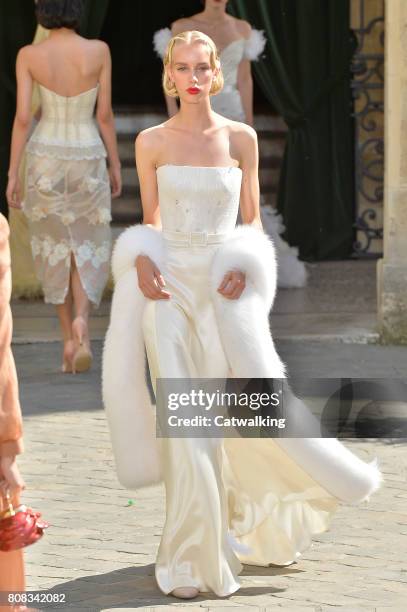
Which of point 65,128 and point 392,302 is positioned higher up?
point 65,128

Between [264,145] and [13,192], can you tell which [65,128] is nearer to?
[13,192]

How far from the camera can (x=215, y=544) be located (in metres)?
5.16

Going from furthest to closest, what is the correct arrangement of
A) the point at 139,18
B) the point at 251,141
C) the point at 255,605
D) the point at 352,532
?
the point at 139,18 → the point at 352,532 → the point at 251,141 → the point at 255,605

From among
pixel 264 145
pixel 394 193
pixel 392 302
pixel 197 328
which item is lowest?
pixel 264 145

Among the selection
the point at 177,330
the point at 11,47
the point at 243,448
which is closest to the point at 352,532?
the point at 243,448

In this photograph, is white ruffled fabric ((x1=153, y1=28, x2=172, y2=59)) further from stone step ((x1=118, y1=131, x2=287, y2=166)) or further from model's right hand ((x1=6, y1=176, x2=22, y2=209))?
stone step ((x1=118, y1=131, x2=287, y2=166))

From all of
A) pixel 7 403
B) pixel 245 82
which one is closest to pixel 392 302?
pixel 245 82

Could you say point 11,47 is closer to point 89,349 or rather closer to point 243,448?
point 89,349

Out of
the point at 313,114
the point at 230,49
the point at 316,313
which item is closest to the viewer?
the point at 230,49

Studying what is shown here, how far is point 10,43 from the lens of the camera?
12430mm

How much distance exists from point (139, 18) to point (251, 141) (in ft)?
38.6

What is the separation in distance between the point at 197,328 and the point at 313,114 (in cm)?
792

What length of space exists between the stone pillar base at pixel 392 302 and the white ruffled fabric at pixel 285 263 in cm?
201

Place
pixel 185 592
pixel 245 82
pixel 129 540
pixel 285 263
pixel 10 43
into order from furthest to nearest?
pixel 10 43 < pixel 285 263 < pixel 245 82 < pixel 129 540 < pixel 185 592
